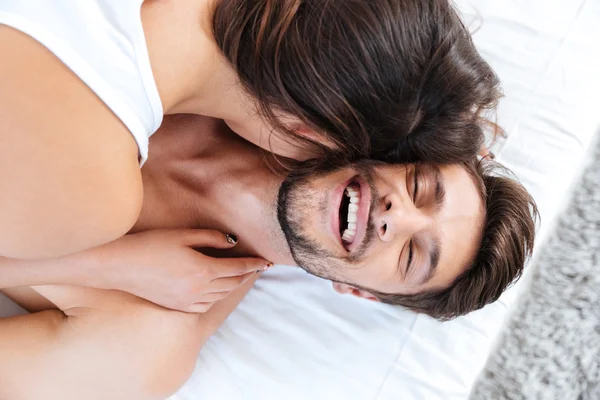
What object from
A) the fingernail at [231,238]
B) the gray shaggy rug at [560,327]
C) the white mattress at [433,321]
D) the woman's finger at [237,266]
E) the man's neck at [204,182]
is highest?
the man's neck at [204,182]

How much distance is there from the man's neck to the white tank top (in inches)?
13.1

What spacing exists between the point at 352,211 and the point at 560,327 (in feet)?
2.37

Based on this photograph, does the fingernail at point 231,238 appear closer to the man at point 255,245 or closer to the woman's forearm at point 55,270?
the man at point 255,245

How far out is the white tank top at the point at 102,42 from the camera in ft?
2.36

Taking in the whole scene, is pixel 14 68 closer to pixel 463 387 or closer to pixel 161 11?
pixel 161 11

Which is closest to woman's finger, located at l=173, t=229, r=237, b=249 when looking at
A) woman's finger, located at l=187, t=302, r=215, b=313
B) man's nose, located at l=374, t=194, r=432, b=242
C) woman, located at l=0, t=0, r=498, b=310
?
woman's finger, located at l=187, t=302, r=215, b=313

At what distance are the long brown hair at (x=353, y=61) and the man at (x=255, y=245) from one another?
14cm

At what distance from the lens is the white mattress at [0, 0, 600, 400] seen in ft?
3.94

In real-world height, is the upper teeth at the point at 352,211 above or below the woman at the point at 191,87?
below

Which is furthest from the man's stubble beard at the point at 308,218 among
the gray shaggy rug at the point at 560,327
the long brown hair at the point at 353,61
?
the gray shaggy rug at the point at 560,327

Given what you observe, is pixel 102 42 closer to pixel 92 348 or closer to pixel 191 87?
pixel 191 87

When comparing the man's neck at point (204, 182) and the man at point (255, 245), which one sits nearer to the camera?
the man at point (255, 245)

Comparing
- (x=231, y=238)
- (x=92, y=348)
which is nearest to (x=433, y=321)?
(x=231, y=238)

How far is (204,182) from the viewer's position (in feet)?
3.86
